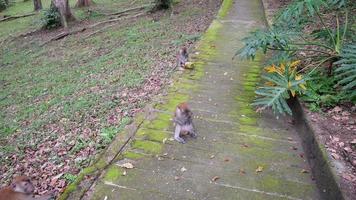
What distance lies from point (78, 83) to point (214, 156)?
471 centimetres

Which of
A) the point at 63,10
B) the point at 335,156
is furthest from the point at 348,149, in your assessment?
the point at 63,10

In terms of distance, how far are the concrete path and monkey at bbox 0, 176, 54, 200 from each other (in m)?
0.57

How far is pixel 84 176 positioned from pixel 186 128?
4.14ft

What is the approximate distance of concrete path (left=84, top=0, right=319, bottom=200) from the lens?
3.58 metres

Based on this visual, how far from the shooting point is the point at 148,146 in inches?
169

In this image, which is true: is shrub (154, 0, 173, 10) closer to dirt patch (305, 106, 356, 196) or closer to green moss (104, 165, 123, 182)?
dirt patch (305, 106, 356, 196)

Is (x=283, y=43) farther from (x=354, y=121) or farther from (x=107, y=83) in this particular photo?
(x=107, y=83)

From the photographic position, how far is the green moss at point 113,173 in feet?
12.2

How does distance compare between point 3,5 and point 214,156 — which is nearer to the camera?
point 214,156

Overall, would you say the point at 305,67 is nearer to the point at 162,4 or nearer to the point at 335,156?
the point at 335,156

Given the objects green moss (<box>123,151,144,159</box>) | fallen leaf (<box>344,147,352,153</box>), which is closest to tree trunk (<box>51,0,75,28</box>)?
green moss (<box>123,151,144,159</box>)

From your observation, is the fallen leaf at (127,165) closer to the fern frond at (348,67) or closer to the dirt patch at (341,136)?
the dirt patch at (341,136)

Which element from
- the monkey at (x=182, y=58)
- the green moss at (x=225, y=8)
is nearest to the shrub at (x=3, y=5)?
the green moss at (x=225, y=8)

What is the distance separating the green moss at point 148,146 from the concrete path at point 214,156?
0.01 m
